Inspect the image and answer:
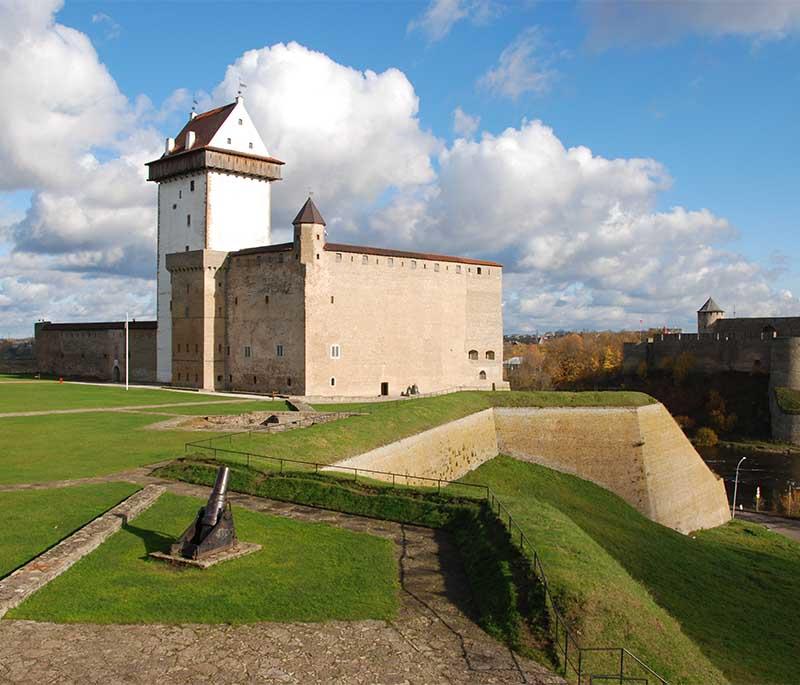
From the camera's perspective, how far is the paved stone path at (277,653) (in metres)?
6.79

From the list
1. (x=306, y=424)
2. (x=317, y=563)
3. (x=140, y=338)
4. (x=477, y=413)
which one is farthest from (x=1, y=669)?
(x=140, y=338)

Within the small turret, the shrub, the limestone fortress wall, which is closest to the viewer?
the limestone fortress wall

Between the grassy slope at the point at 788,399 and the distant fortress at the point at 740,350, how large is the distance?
0.43 metres

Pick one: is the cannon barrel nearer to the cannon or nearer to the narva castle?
the cannon

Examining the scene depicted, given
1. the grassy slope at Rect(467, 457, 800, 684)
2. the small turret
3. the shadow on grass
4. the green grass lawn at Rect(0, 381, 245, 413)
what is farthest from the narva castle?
the shadow on grass

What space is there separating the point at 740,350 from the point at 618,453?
3404 centimetres

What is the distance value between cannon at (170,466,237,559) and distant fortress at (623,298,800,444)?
49192 mm

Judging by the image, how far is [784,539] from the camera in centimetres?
2692

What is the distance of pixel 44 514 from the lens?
476 inches

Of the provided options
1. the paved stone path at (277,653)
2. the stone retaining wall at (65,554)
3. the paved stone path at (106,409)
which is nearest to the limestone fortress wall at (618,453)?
the paved stone path at (106,409)

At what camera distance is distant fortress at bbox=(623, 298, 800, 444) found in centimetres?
5153

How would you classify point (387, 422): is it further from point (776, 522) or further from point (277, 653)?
point (776, 522)

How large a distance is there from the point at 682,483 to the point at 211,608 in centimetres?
2625

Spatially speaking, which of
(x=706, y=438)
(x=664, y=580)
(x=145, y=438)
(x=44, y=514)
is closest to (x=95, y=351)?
(x=145, y=438)
